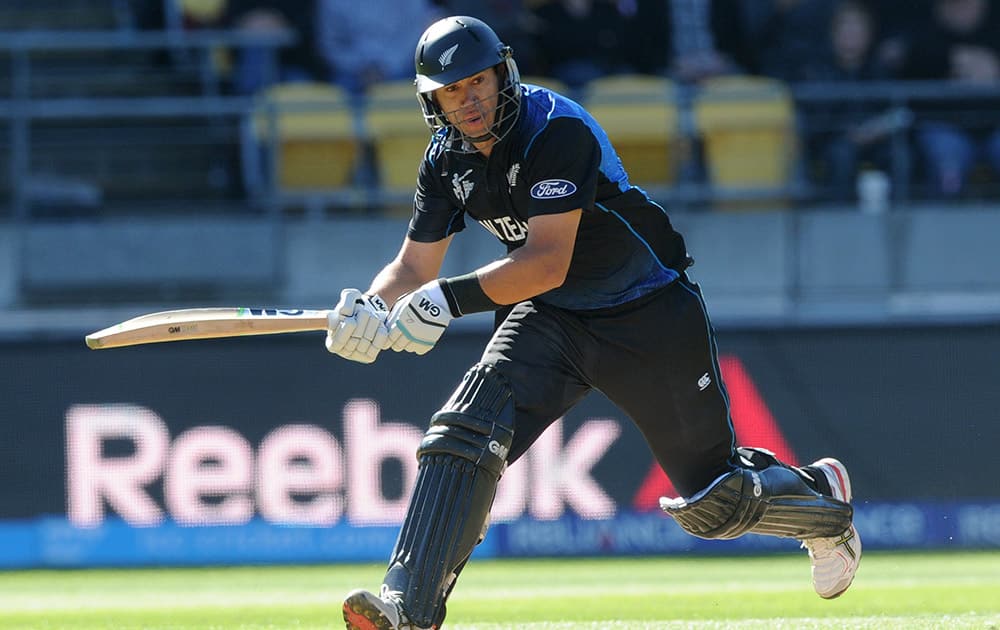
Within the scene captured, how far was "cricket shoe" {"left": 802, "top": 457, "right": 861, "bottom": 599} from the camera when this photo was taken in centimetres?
564

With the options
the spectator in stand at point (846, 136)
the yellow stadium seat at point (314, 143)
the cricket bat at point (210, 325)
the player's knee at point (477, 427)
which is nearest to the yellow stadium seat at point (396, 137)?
the yellow stadium seat at point (314, 143)

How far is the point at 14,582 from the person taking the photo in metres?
8.70

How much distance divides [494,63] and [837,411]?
5121 mm

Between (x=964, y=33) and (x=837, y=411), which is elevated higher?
(x=964, y=33)

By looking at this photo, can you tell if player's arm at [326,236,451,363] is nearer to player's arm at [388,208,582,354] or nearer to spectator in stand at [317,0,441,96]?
player's arm at [388,208,582,354]

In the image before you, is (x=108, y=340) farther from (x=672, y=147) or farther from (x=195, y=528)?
(x=672, y=147)

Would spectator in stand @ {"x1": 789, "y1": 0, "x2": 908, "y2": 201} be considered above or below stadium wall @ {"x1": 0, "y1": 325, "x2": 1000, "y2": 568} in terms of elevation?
above

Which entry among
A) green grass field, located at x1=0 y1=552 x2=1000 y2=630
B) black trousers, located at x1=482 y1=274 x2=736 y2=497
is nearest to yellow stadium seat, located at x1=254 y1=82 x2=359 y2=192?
green grass field, located at x1=0 y1=552 x2=1000 y2=630

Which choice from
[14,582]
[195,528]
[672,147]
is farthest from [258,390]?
[672,147]

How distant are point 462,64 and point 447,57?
51 millimetres

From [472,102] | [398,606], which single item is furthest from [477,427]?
[472,102]

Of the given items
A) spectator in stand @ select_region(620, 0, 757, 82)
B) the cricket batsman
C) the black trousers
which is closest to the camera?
the cricket batsman

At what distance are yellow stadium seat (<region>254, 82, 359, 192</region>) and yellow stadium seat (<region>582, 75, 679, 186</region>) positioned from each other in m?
1.69

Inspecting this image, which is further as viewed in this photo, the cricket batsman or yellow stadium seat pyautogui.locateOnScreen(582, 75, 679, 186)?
yellow stadium seat pyautogui.locateOnScreen(582, 75, 679, 186)
